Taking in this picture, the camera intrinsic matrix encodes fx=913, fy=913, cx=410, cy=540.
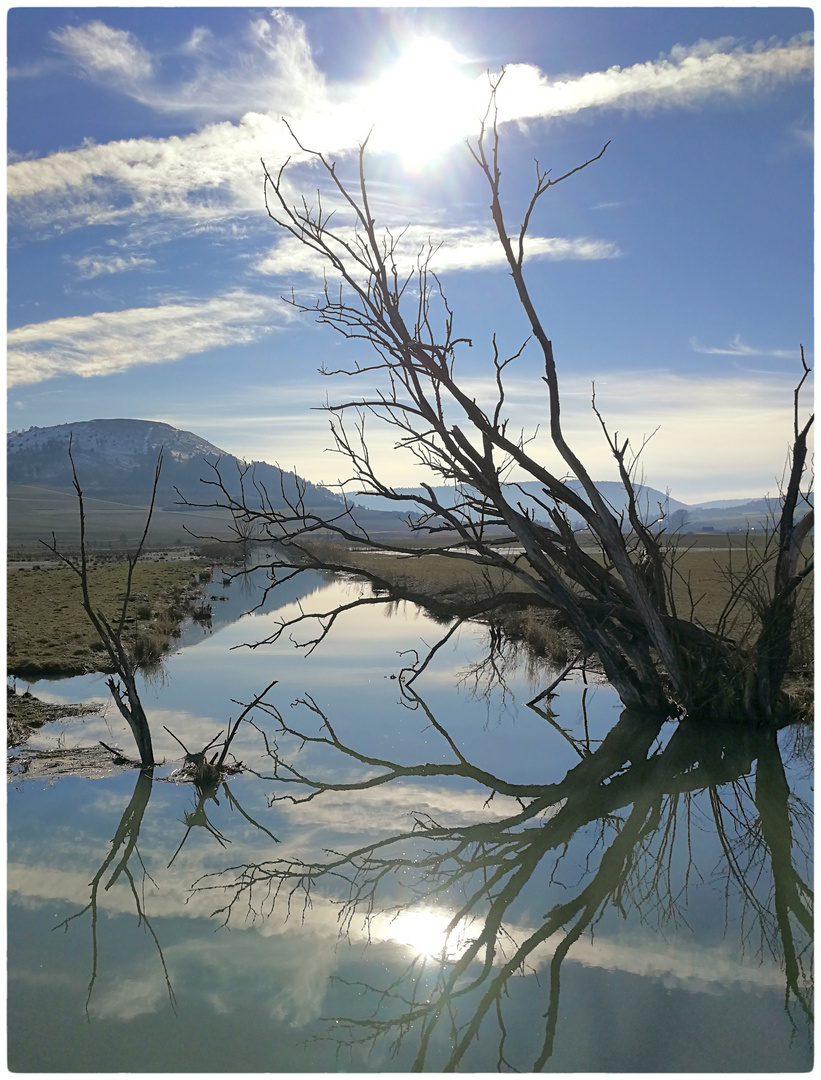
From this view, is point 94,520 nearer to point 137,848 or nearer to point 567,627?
point 567,627

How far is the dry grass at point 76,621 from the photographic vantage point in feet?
46.7

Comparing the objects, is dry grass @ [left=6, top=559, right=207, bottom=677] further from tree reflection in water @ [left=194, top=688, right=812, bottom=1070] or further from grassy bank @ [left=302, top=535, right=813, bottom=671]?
tree reflection in water @ [left=194, top=688, right=812, bottom=1070]

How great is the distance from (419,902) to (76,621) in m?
14.9

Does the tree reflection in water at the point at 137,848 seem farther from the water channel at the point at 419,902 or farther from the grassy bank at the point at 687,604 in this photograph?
the grassy bank at the point at 687,604

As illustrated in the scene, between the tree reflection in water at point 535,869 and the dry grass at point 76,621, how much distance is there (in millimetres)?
6155

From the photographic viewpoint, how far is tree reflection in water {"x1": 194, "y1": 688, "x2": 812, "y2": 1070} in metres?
4.59

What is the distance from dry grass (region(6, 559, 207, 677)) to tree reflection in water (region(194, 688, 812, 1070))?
615 centimetres

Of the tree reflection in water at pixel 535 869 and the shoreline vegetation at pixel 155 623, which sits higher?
the shoreline vegetation at pixel 155 623

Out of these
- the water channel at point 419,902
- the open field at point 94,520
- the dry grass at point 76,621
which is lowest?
the water channel at point 419,902

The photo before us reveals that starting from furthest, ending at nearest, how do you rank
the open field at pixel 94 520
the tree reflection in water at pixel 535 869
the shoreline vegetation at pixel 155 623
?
the open field at pixel 94 520, the shoreline vegetation at pixel 155 623, the tree reflection in water at pixel 535 869

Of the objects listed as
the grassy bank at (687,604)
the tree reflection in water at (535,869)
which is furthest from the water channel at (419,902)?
the grassy bank at (687,604)

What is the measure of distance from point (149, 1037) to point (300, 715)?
6.80 m

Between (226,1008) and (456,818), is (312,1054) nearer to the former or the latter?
(226,1008)

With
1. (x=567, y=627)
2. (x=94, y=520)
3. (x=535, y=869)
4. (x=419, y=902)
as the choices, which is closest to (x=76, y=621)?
(x=567, y=627)
